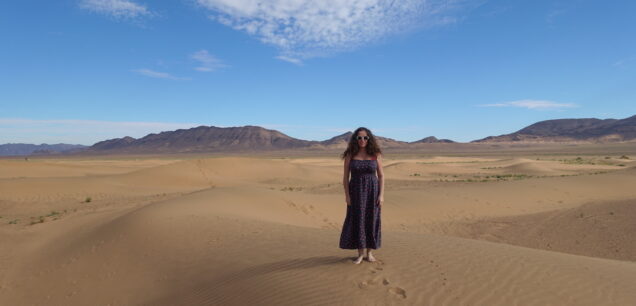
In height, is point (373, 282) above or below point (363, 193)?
below

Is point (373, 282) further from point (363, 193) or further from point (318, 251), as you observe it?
point (318, 251)

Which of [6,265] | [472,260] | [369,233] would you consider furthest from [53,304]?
[472,260]

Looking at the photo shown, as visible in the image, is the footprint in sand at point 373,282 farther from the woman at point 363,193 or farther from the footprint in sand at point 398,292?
the woman at point 363,193

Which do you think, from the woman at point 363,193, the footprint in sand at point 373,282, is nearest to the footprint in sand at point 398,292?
the footprint in sand at point 373,282

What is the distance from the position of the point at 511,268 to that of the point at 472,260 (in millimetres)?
561

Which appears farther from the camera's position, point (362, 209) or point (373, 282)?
point (362, 209)

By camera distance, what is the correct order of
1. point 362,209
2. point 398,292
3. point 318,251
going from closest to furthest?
1. point 398,292
2. point 362,209
3. point 318,251

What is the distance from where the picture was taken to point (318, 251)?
6.50 metres

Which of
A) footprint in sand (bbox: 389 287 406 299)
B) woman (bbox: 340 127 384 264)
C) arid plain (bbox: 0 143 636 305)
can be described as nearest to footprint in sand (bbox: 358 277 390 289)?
arid plain (bbox: 0 143 636 305)

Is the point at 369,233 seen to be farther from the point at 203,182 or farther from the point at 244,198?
the point at 203,182

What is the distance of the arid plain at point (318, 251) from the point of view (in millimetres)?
4750

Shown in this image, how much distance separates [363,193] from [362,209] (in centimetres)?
22

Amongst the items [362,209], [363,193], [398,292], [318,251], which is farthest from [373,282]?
[318,251]

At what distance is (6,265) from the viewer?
8.34 metres
